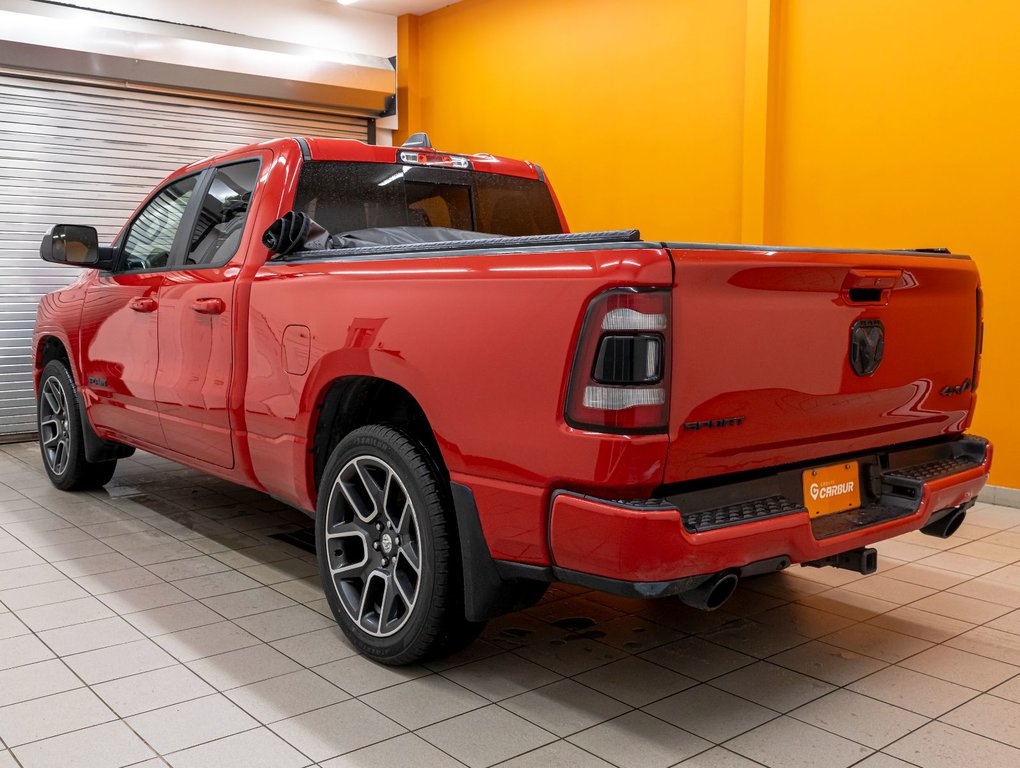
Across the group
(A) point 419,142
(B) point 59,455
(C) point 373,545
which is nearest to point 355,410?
(C) point 373,545

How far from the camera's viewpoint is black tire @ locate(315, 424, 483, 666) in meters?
2.80

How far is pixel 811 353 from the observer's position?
2600 mm

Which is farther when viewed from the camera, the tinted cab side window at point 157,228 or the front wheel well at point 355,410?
the tinted cab side window at point 157,228

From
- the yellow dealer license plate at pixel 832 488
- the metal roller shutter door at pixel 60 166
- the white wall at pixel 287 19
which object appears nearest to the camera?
the yellow dealer license plate at pixel 832 488

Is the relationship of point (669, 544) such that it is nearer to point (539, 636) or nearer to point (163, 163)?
point (539, 636)

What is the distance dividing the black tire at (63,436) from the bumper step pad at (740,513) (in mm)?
4035

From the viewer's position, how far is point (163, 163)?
28.6 feet

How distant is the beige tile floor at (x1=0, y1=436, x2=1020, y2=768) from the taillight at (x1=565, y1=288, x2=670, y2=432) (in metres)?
0.91

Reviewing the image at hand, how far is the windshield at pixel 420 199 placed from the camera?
12.5ft

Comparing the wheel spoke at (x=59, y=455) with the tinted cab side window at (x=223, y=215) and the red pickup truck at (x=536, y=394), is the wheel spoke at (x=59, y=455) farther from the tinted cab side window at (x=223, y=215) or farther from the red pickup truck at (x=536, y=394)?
the tinted cab side window at (x=223, y=215)

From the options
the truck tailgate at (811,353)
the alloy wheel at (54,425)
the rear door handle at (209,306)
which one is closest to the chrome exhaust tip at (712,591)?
the truck tailgate at (811,353)

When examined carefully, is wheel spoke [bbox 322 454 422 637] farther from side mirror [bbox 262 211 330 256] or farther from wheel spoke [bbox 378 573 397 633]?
side mirror [bbox 262 211 330 256]

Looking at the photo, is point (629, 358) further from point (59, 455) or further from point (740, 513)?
point (59, 455)

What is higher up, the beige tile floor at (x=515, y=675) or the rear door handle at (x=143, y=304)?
the rear door handle at (x=143, y=304)
